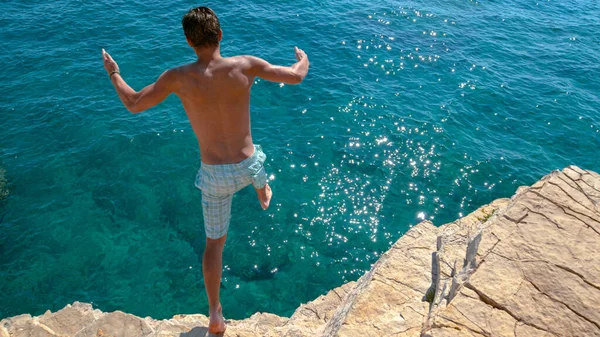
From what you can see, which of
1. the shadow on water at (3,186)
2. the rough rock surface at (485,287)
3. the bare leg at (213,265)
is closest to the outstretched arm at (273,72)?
the bare leg at (213,265)

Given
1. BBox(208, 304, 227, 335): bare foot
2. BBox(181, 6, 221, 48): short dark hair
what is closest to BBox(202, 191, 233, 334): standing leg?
BBox(208, 304, 227, 335): bare foot

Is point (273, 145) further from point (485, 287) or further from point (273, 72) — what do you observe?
point (485, 287)

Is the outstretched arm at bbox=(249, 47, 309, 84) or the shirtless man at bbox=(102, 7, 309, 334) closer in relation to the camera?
the shirtless man at bbox=(102, 7, 309, 334)

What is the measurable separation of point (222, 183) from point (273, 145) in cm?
765

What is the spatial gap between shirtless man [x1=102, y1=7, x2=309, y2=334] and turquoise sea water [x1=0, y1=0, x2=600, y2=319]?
463 centimetres

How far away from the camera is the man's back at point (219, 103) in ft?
13.0

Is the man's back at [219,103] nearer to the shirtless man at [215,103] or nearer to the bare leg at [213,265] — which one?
the shirtless man at [215,103]

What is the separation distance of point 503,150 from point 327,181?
5.71 m

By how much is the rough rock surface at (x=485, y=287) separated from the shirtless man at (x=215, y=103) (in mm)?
1932

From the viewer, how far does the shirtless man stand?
3961mm

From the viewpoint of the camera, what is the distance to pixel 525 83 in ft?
51.8

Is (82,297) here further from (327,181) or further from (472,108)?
(472,108)

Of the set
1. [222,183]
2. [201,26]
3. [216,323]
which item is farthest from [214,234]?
[201,26]

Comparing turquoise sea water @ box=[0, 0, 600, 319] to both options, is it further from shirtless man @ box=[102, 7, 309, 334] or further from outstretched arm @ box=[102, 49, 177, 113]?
outstretched arm @ box=[102, 49, 177, 113]
